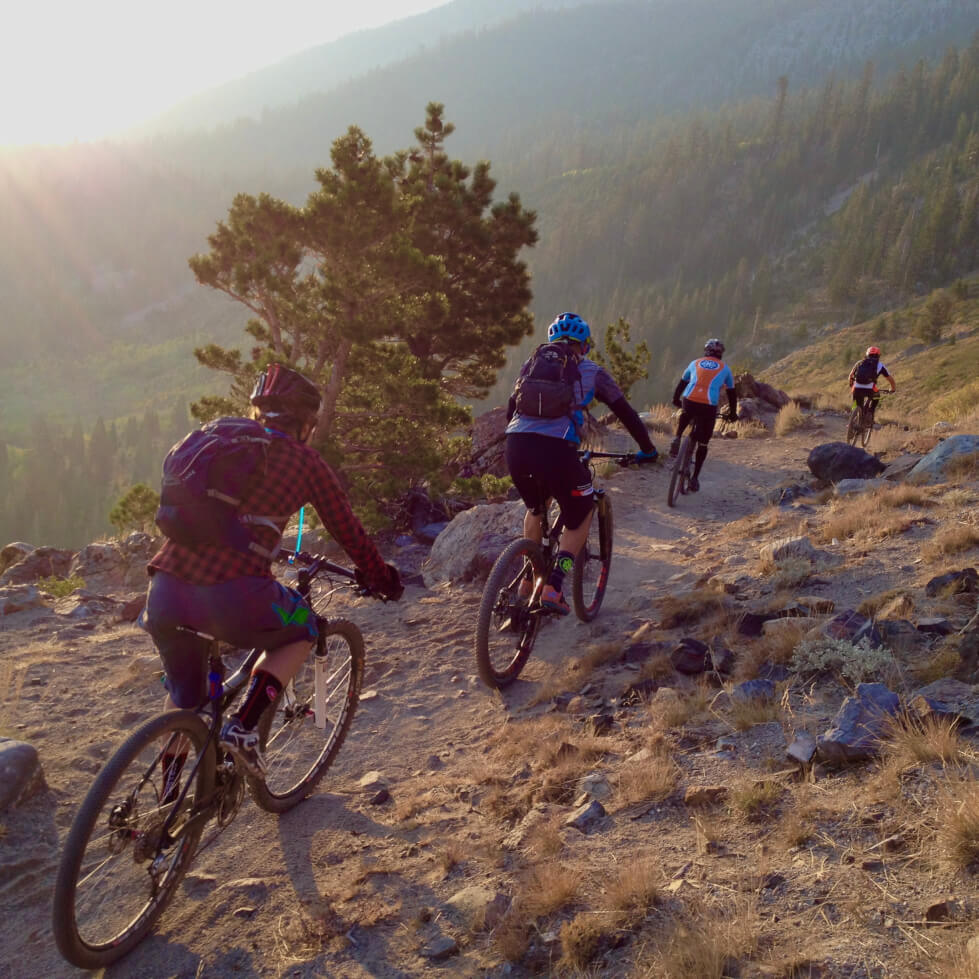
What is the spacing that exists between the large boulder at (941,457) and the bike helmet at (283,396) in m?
8.42

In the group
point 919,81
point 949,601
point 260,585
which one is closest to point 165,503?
point 260,585

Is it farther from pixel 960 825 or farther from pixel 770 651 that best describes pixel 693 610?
pixel 960 825

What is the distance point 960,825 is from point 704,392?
27.4ft

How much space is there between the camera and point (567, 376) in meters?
5.34

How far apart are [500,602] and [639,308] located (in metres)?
136

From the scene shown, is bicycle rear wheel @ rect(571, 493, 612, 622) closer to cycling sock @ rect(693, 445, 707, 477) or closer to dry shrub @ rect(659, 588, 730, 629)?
dry shrub @ rect(659, 588, 730, 629)

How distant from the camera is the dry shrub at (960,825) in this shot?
2658mm

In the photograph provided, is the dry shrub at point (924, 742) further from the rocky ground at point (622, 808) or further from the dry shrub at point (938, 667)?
the dry shrub at point (938, 667)

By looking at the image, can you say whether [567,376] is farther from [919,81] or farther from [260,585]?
[919,81]

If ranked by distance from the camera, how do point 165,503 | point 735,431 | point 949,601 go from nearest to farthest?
point 165,503 < point 949,601 < point 735,431

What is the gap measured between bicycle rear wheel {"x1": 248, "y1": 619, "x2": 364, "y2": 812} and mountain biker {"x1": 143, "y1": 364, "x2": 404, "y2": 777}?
244mm

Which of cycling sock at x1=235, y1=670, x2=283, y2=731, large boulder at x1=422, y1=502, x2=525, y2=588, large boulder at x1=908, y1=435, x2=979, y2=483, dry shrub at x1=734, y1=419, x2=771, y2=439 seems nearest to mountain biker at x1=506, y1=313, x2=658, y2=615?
cycling sock at x1=235, y1=670, x2=283, y2=731

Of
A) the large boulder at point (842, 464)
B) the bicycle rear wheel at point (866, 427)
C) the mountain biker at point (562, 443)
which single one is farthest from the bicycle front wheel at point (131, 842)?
the bicycle rear wheel at point (866, 427)

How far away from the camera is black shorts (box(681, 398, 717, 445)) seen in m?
10.7
